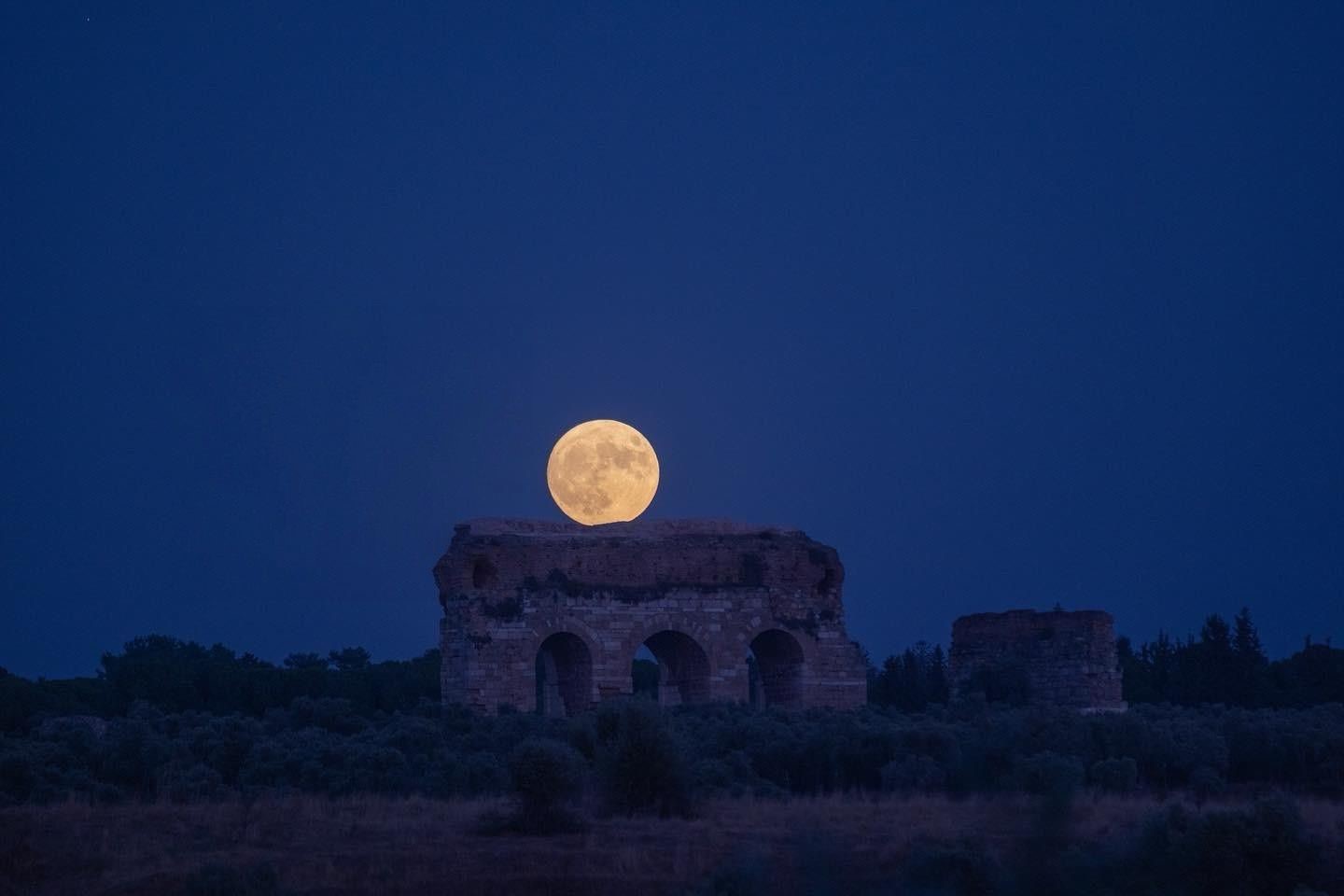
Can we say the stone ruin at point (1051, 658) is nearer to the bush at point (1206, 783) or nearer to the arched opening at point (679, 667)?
the arched opening at point (679, 667)

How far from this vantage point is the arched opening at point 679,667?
28703mm

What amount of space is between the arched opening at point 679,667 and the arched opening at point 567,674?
1.04 meters

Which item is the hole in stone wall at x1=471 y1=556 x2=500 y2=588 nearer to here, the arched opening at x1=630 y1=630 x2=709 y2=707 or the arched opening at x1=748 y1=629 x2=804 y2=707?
the arched opening at x1=630 y1=630 x2=709 y2=707

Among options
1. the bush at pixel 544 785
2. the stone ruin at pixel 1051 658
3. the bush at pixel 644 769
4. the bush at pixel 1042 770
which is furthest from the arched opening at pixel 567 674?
the bush at pixel 1042 770

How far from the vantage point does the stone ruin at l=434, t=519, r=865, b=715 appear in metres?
27.1

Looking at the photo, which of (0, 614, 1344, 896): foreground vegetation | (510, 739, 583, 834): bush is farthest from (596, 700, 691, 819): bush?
(510, 739, 583, 834): bush

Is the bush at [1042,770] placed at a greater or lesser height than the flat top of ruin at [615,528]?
lesser

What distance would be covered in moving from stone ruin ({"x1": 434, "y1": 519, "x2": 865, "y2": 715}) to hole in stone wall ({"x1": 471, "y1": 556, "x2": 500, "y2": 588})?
0.02m

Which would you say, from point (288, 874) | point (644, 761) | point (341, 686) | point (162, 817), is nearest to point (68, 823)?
point (162, 817)

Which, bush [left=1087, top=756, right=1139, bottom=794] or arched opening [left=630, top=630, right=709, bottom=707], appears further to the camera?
arched opening [left=630, top=630, right=709, bottom=707]

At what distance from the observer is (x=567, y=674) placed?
2903cm

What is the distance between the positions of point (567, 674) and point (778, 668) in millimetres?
4027

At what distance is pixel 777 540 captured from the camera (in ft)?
96.7

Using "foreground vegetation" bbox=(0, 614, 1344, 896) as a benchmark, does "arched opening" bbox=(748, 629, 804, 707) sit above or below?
above
